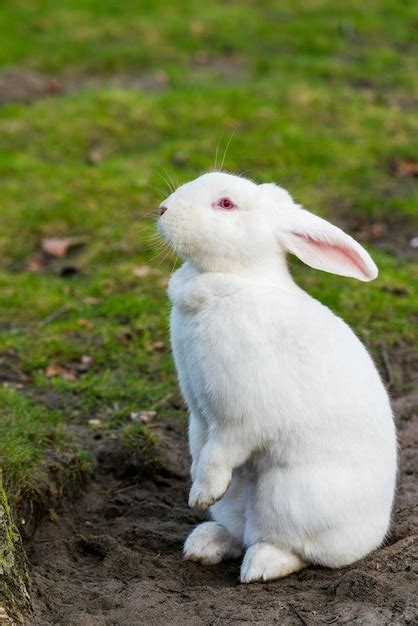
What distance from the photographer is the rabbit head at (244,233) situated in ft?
12.0

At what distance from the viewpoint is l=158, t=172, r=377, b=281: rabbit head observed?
364 centimetres

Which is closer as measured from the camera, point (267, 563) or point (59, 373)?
point (267, 563)

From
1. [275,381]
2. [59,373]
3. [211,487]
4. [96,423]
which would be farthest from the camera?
[59,373]

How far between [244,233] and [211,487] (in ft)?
3.07

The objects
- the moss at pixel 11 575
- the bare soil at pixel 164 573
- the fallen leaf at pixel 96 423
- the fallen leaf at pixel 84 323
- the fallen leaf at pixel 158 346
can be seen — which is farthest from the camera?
the fallen leaf at pixel 84 323

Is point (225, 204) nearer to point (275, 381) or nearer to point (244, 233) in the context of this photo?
point (244, 233)

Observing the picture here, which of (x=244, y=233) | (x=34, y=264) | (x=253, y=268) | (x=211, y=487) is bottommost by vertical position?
(x=34, y=264)

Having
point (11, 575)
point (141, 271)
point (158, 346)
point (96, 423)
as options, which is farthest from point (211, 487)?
point (141, 271)

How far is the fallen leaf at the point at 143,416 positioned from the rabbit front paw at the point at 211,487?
4.82 ft

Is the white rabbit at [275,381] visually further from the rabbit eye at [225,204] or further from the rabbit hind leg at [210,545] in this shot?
the rabbit hind leg at [210,545]

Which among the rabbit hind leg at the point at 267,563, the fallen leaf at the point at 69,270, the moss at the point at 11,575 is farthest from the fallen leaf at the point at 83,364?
the rabbit hind leg at the point at 267,563

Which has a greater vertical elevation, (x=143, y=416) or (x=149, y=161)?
(x=143, y=416)

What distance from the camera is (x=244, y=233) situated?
144 inches

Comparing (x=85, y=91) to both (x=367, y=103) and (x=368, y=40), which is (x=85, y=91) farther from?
(x=368, y=40)
